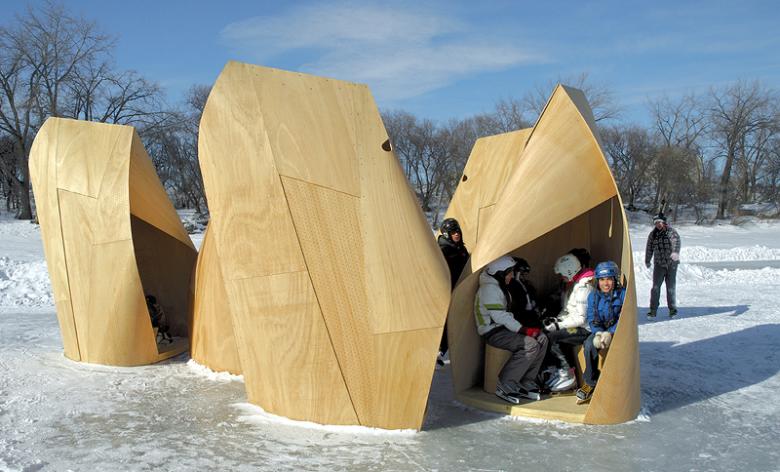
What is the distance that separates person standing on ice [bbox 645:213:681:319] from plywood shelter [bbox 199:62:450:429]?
24.0 feet

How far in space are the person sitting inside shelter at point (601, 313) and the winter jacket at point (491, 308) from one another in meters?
0.73

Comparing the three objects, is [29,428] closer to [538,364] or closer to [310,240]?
[310,240]

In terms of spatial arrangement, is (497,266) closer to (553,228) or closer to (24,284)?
(553,228)

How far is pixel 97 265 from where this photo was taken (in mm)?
7820

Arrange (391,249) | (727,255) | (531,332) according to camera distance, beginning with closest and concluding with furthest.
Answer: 1. (391,249)
2. (531,332)
3. (727,255)

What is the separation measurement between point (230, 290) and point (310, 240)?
96 centimetres

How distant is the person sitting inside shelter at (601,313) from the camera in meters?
6.41

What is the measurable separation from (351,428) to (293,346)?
34.4 inches

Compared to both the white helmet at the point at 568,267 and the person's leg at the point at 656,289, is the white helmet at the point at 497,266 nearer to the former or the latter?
the white helmet at the point at 568,267

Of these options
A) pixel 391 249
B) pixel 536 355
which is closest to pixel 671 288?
pixel 536 355

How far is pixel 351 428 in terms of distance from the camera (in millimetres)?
5648

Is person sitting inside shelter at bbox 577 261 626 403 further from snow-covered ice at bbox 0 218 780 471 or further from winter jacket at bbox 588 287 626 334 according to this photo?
snow-covered ice at bbox 0 218 780 471

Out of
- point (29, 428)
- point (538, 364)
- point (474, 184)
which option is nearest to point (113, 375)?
point (29, 428)

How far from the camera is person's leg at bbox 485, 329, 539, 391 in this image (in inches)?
253
